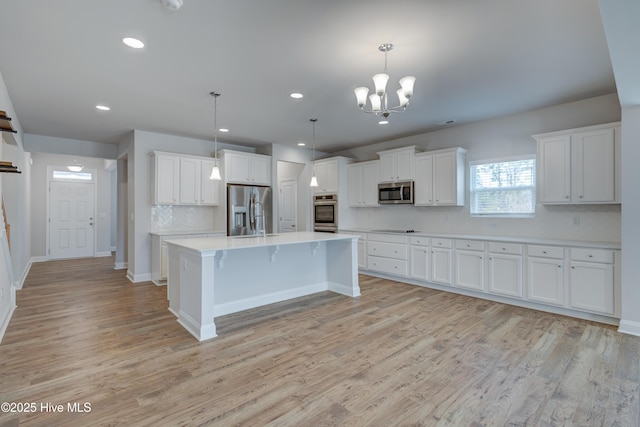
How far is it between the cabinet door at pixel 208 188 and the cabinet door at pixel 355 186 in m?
2.68

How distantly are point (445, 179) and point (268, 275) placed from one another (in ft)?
10.5

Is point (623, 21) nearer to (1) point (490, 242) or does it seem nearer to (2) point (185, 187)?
(1) point (490, 242)

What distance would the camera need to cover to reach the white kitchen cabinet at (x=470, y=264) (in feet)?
14.6

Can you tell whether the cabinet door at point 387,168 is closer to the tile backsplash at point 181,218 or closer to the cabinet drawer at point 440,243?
the cabinet drawer at point 440,243

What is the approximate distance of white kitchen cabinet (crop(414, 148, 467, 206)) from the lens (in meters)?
5.07

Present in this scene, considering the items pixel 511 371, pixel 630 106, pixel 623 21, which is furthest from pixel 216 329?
pixel 630 106

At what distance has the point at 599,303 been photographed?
3508 mm

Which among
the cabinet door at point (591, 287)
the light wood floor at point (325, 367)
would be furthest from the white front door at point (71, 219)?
the cabinet door at point (591, 287)

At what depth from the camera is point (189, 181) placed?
575 cm

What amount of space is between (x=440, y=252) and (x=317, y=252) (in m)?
1.91

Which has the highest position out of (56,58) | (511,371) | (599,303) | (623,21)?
(56,58)

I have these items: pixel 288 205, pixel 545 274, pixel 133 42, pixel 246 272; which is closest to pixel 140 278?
pixel 246 272

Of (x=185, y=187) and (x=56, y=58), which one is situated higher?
(x=56, y=58)

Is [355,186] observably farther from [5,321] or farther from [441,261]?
[5,321]
